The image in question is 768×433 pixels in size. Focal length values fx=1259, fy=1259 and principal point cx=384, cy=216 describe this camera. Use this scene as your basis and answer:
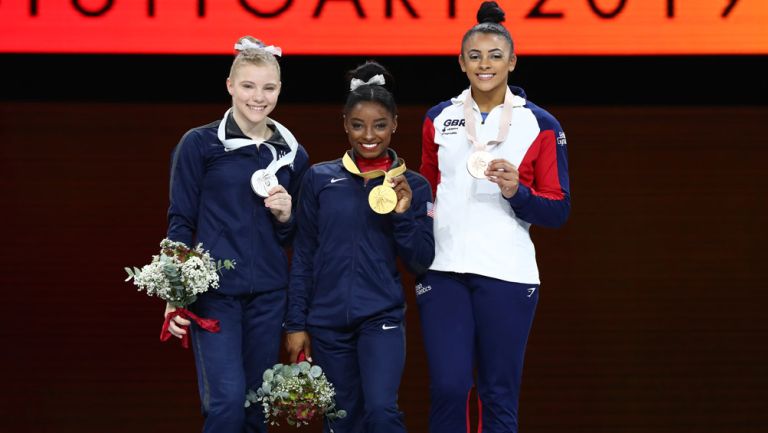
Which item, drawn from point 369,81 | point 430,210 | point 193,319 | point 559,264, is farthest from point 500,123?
point 559,264

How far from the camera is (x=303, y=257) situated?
14.5 ft

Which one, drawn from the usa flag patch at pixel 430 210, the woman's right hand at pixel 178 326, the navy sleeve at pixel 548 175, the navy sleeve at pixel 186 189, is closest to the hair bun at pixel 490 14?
the navy sleeve at pixel 548 175

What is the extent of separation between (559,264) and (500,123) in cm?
186

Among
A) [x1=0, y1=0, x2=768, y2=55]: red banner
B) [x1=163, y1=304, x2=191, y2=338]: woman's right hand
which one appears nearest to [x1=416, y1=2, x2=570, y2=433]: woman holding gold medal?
[x1=163, y1=304, x2=191, y2=338]: woman's right hand

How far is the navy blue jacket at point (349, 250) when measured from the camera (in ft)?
14.1

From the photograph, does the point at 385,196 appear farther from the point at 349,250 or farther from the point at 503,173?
the point at 503,173

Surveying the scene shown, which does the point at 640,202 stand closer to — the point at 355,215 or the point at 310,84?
the point at 310,84

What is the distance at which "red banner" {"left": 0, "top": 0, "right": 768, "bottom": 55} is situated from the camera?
5574 millimetres

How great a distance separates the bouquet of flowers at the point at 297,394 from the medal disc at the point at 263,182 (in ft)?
1.97

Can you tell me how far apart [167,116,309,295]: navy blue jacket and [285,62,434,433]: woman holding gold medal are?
13 cm

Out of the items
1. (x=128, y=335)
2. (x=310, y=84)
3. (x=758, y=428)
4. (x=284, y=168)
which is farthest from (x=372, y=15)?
(x=758, y=428)

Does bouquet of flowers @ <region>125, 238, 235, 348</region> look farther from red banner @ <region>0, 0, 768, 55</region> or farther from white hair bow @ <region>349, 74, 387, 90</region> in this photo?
red banner @ <region>0, 0, 768, 55</region>

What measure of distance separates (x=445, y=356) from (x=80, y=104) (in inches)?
97.8

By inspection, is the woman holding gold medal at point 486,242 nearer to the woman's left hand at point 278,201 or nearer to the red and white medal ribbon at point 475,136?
the red and white medal ribbon at point 475,136
